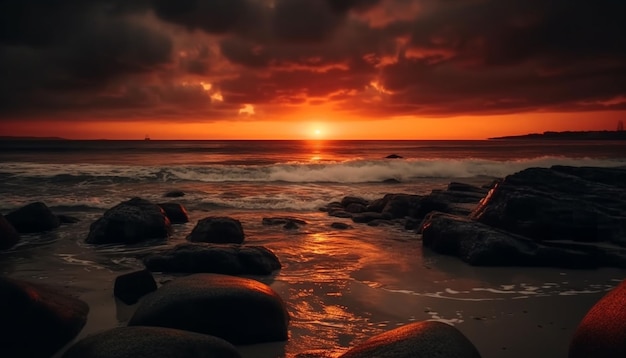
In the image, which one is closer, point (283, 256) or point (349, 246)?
point (283, 256)

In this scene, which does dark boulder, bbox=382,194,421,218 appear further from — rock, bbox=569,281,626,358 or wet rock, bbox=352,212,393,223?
rock, bbox=569,281,626,358

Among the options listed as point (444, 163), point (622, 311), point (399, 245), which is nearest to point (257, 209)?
point (399, 245)

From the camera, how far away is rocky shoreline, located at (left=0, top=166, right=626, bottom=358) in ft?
10.4

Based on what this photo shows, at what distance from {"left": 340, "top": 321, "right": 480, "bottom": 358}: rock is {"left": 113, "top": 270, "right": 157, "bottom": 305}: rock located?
110 inches

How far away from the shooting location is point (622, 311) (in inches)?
120

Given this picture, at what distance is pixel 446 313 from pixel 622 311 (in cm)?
182

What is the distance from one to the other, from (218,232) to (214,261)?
2.18 m

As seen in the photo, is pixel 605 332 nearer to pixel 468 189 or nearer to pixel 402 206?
pixel 402 206

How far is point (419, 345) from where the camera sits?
2996 millimetres

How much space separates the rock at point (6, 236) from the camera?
7856 mm

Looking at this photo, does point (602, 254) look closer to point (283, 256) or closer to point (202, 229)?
point (283, 256)

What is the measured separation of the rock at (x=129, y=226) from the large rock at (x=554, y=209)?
628cm

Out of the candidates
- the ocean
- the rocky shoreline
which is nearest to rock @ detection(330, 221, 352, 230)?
the rocky shoreline

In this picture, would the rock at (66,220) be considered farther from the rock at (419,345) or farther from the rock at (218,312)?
the rock at (419,345)
